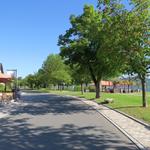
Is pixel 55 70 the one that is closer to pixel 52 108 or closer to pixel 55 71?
pixel 55 71

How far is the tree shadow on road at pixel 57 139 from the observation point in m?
11.2

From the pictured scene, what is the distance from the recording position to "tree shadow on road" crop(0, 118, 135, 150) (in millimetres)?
11242

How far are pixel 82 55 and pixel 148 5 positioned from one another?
1998 cm

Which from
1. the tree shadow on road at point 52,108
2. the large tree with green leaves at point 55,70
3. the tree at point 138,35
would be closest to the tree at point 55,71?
the large tree with green leaves at point 55,70

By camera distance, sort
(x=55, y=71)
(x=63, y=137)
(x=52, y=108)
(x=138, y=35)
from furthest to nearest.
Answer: (x=55, y=71) < (x=52, y=108) < (x=138, y=35) < (x=63, y=137)

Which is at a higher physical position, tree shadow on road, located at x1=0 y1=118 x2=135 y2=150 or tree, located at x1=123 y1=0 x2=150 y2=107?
tree, located at x1=123 y1=0 x2=150 y2=107

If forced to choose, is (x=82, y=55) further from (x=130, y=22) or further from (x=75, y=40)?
(x=130, y=22)

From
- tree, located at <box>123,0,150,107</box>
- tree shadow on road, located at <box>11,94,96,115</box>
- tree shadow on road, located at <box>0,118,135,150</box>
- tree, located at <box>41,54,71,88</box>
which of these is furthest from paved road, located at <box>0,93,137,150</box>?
tree, located at <box>41,54,71,88</box>

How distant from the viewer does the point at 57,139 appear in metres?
12.7

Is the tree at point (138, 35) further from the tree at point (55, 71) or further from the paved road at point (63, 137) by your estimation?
the tree at point (55, 71)

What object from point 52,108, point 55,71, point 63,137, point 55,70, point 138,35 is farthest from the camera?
point 55,70

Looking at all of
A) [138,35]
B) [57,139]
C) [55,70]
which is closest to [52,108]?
[138,35]

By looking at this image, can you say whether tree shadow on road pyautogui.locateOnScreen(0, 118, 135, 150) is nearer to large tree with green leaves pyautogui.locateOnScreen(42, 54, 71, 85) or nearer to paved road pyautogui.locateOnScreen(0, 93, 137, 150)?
paved road pyautogui.locateOnScreen(0, 93, 137, 150)

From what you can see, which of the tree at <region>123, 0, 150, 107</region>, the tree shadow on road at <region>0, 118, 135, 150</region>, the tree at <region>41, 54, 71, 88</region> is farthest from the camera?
the tree at <region>41, 54, 71, 88</region>
